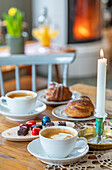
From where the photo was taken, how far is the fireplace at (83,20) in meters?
4.73

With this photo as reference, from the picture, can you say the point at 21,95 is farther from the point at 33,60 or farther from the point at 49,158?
the point at 33,60

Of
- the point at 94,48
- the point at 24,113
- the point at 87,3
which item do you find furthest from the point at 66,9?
the point at 24,113

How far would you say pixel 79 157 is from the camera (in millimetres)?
933

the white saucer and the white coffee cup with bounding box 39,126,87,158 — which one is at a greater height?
the white coffee cup with bounding box 39,126,87,158

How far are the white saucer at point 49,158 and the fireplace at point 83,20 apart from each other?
392 cm

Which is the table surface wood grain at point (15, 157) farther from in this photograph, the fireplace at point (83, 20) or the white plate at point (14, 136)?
the fireplace at point (83, 20)

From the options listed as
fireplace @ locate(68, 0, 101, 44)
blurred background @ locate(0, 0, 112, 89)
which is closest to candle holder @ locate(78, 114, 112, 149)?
blurred background @ locate(0, 0, 112, 89)

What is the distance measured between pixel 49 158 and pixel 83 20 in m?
4.12

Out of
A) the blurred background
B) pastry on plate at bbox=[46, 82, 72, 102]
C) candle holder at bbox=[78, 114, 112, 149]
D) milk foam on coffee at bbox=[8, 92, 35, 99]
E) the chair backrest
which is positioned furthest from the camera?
the blurred background

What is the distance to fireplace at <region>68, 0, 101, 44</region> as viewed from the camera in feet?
15.5

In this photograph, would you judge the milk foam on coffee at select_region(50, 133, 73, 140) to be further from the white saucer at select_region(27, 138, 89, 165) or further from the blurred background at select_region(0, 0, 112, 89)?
the blurred background at select_region(0, 0, 112, 89)

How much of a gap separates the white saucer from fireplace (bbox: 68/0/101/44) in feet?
12.9

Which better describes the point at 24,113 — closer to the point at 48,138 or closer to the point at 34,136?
the point at 34,136

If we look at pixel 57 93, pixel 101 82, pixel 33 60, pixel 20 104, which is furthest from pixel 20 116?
pixel 33 60
